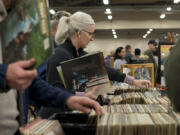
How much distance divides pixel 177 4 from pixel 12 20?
355 inches

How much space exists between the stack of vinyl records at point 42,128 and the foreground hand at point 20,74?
0.30 metres

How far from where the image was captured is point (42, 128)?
87cm

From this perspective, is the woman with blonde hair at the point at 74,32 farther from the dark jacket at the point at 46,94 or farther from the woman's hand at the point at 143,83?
the dark jacket at the point at 46,94

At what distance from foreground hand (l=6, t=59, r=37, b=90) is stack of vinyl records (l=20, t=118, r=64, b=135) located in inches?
12.0

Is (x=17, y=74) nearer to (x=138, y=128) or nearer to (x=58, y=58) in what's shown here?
(x=138, y=128)

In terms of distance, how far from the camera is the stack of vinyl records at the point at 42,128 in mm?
845

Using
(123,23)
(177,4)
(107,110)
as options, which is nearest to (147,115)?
(107,110)

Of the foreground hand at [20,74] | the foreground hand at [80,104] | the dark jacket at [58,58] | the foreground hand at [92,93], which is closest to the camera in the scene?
the foreground hand at [20,74]

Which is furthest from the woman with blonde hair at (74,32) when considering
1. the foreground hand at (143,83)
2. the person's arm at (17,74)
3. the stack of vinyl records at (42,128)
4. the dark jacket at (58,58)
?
the person's arm at (17,74)

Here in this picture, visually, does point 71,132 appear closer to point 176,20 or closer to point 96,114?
point 96,114

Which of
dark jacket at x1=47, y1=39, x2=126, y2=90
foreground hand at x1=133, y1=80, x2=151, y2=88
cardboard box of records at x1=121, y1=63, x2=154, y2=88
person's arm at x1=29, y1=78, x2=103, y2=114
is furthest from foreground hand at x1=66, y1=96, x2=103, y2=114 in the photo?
cardboard box of records at x1=121, y1=63, x2=154, y2=88

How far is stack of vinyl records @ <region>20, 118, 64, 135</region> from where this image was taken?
845mm

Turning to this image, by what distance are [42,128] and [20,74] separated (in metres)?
0.37

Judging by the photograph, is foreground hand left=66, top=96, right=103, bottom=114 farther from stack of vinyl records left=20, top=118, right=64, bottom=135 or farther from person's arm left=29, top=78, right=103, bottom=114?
stack of vinyl records left=20, top=118, right=64, bottom=135
